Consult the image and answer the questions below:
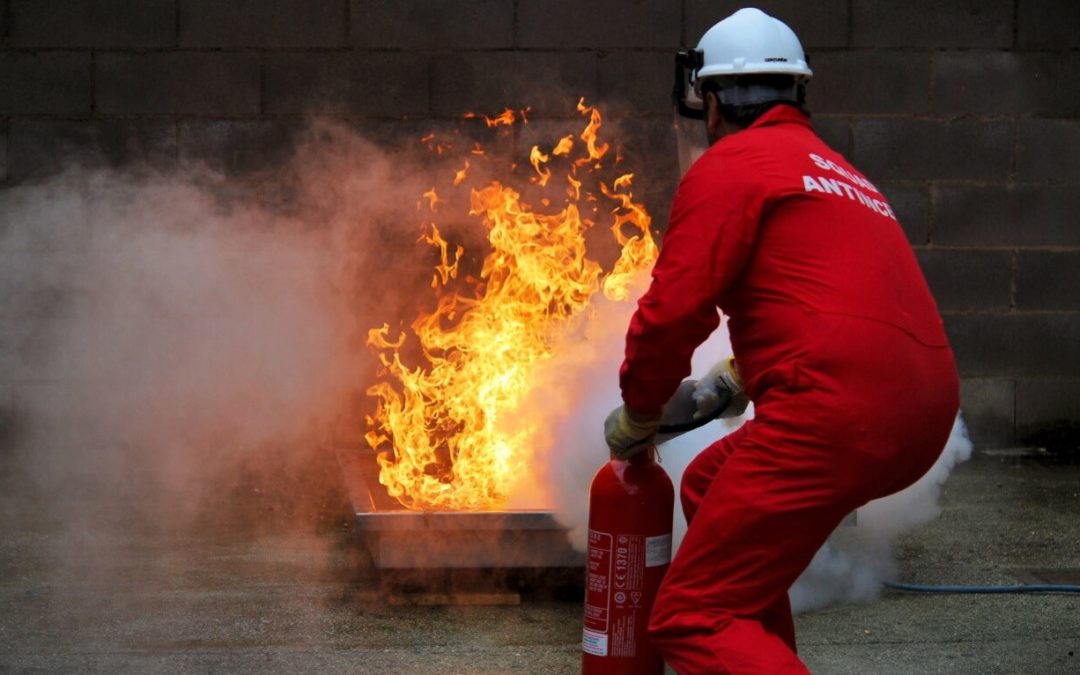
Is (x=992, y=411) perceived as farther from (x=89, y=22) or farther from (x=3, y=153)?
(x=3, y=153)

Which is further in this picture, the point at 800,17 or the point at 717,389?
the point at 800,17

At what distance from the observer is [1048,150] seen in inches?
279

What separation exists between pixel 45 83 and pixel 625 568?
4.61 m

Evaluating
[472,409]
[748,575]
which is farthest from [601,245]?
[748,575]

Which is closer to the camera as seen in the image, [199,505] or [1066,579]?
[1066,579]

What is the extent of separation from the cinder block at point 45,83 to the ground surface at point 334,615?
2.05 m

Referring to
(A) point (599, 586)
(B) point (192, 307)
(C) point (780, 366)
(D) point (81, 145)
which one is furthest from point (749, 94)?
(D) point (81, 145)

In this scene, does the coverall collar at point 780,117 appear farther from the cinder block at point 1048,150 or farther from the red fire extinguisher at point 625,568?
the cinder block at point 1048,150

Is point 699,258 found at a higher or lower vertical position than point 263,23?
lower

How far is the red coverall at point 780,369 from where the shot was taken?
9.39 feet

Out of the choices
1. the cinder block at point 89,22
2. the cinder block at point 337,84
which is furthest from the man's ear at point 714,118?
the cinder block at point 89,22

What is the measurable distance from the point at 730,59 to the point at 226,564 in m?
2.99

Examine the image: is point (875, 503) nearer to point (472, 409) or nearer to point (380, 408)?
point (472, 409)

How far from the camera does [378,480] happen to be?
17.1 ft
